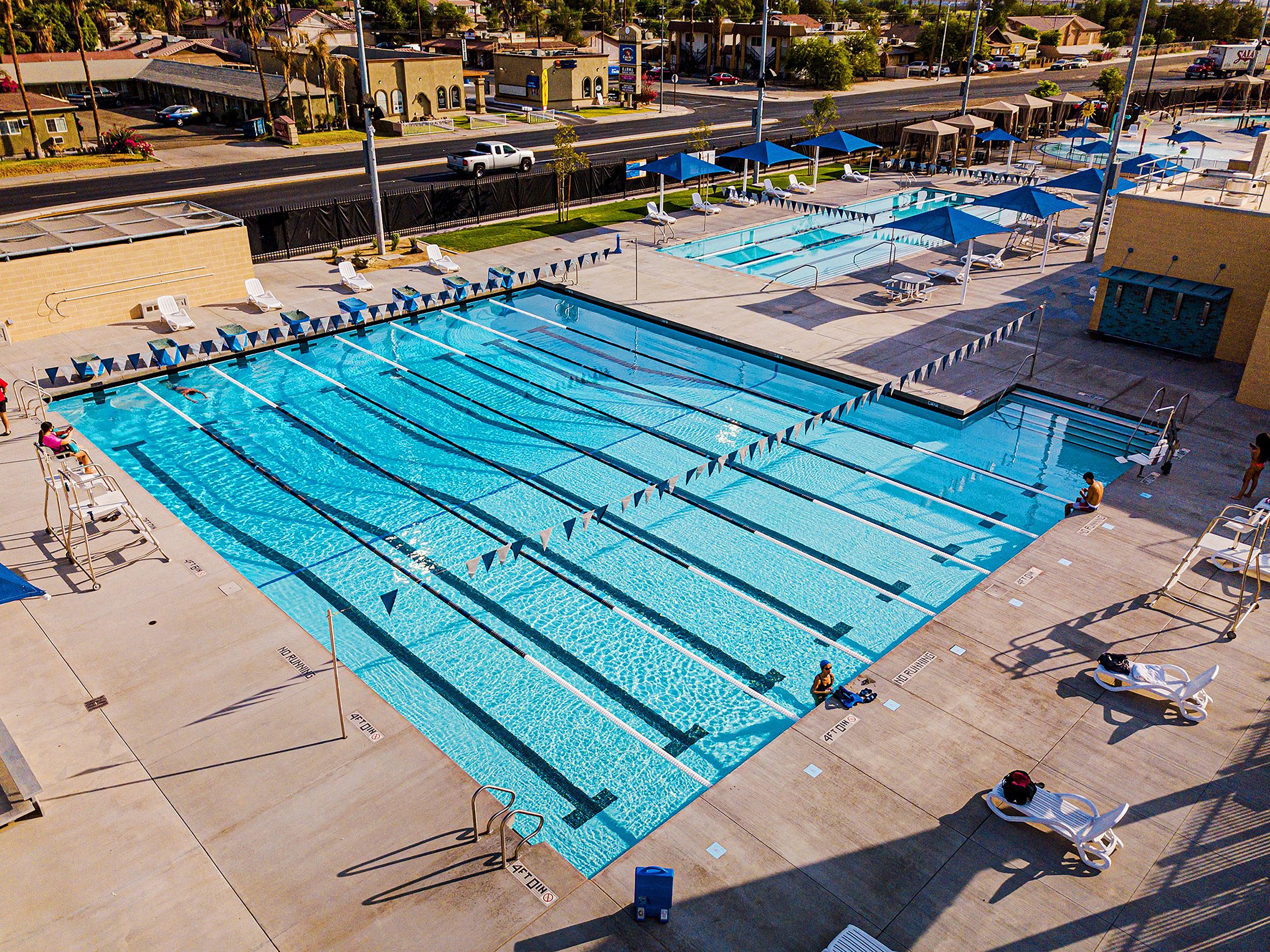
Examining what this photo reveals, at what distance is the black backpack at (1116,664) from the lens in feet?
35.8

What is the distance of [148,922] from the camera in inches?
315

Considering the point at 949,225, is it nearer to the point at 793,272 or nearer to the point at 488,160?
the point at 793,272

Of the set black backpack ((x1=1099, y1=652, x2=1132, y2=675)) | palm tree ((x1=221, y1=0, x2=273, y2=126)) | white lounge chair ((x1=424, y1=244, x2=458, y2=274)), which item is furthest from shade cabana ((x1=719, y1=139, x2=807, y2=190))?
palm tree ((x1=221, y1=0, x2=273, y2=126))

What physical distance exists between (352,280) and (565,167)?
1062cm

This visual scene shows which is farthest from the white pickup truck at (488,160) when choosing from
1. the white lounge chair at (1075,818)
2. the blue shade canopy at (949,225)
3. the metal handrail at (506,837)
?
the white lounge chair at (1075,818)

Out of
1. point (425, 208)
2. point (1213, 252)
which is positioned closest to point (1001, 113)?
point (1213, 252)

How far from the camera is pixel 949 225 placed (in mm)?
23062

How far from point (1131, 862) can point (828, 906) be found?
3158mm

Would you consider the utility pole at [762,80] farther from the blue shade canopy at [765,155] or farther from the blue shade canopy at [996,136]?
the blue shade canopy at [996,136]

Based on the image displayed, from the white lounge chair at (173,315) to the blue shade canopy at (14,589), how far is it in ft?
44.4

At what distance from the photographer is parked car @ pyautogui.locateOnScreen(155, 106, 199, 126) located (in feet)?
185

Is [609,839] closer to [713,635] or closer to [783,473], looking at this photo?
[713,635]

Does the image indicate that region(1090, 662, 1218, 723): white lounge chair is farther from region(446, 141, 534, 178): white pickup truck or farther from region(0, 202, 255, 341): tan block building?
region(446, 141, 534, 178): white pickup truck

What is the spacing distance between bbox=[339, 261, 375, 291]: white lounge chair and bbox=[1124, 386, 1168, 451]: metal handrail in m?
19.2
